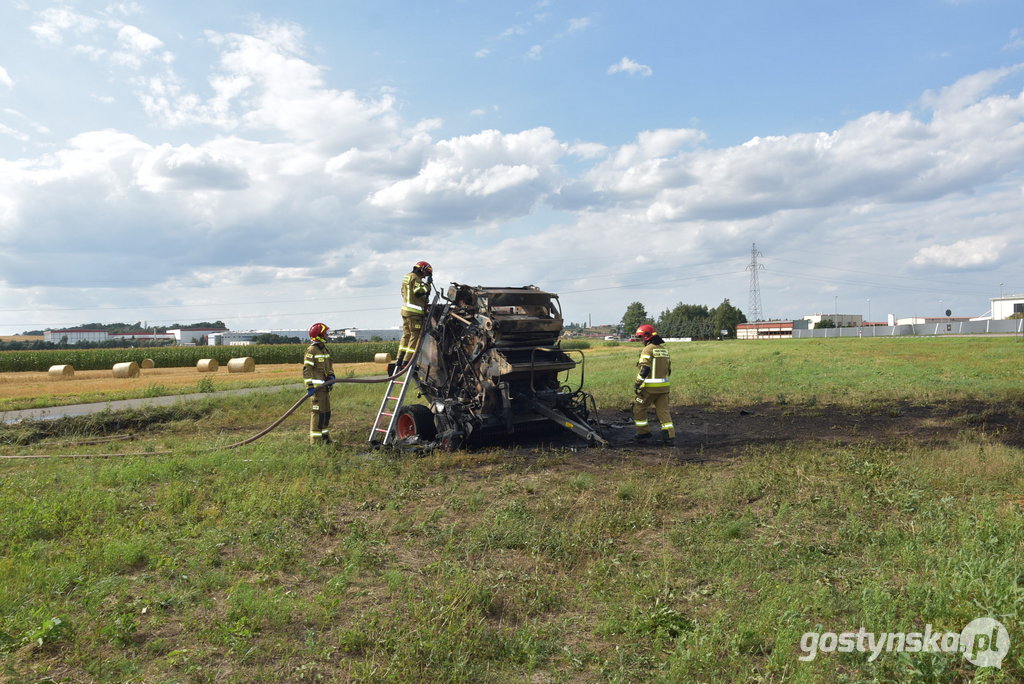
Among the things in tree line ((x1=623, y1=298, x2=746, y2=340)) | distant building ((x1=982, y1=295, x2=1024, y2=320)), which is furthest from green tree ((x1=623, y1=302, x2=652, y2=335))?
distant building ((x1=982, y1=295, x2=1024, y2=320))

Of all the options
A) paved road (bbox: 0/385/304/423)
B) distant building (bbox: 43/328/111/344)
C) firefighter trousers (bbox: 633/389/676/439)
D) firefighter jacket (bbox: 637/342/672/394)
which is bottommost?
paved road (bbox: 0/385/304/423)

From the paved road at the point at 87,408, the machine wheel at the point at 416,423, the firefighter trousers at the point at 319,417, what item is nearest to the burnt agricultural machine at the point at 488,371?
the machine wheel at the point at 416,423

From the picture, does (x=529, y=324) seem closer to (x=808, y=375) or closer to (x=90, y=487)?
(x=90, y=487)

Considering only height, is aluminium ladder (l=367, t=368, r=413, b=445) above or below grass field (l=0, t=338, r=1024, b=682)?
above

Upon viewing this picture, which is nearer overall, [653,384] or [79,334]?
[653,384]

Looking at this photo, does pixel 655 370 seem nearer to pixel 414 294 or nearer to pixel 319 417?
pixel 414 294

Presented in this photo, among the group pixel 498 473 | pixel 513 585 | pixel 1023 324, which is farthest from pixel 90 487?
pixel 1023 324

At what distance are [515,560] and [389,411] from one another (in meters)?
7.17

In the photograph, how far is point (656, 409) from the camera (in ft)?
40.0

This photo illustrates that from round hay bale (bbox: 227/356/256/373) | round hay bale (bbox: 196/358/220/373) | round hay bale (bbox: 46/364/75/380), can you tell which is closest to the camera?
round hay bale (bbox: 46/364/75/380)

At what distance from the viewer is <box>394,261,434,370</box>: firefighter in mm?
12503

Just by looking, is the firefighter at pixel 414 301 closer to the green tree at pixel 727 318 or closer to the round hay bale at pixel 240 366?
the round hay bale at pixel 240 366

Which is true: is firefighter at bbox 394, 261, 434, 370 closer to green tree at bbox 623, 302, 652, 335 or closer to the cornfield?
the cornfield

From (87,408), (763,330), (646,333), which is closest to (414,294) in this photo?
(646,333)
